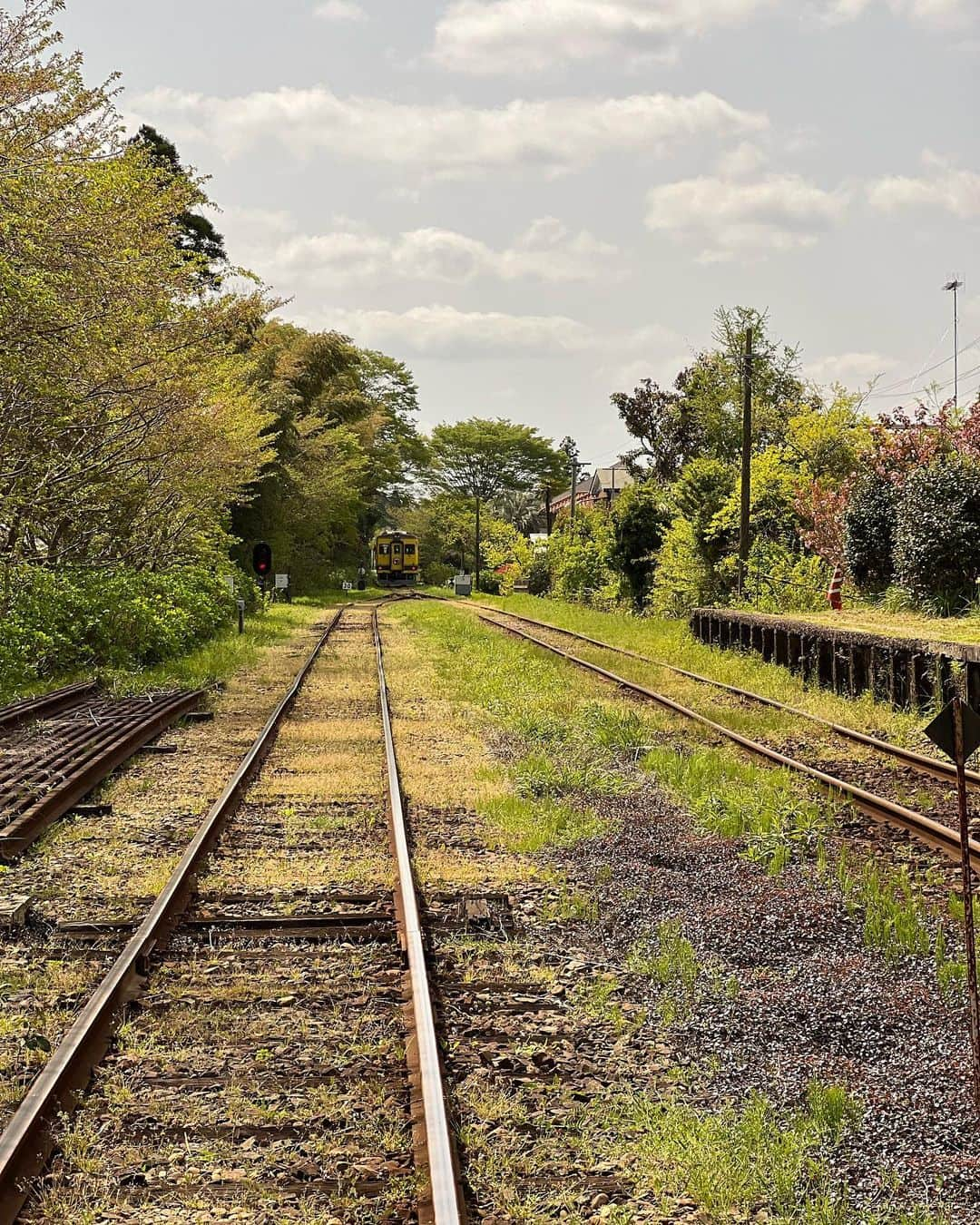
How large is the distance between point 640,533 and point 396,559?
37.0 m

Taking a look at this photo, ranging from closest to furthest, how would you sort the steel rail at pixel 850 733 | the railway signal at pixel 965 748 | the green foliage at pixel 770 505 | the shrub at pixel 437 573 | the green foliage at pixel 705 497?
the railway signal at pixel 965 748 → the steel rail at pixel 850 733 → the green foliage at pixel 770 505 → the green foliage at pixel 705 497 → the shrub at pixel 437 573

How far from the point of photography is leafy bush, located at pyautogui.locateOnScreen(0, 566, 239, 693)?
47.9ft

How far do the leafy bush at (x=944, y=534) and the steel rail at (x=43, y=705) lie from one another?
503 inches

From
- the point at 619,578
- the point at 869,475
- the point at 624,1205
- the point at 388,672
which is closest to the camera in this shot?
the point at 624,1205

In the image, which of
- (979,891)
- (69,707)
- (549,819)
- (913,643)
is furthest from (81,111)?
(979,891)

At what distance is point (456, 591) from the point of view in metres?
63.1

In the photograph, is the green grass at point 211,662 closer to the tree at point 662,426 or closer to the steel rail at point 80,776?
the steel rail at point 80,776

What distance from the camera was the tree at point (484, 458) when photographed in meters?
93.9

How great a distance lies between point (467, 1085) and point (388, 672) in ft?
49.9

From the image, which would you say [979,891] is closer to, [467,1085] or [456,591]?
[467,1085]

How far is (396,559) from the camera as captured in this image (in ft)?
234

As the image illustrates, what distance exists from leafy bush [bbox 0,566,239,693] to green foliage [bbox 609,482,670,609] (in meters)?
17.4

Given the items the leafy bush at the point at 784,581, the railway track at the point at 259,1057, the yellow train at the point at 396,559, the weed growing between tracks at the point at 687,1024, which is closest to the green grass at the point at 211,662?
the weed growing between tracks at the point at 687,1024

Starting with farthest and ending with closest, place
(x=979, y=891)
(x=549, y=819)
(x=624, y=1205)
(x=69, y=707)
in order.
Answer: (x=69, y=707) → (x=549, y=819) → (x=979, y=891) → (x=624, y=1205)
